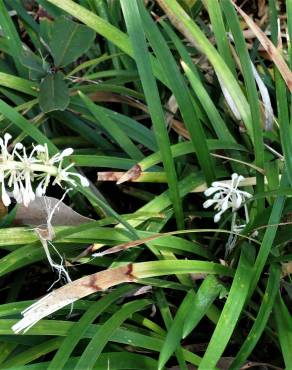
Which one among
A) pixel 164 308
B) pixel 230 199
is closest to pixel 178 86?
pixel 230 199

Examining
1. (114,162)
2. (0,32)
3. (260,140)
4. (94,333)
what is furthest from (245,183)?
(0,32)

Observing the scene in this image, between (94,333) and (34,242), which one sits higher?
(34,242)

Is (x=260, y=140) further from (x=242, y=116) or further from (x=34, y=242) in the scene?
(x=34, y=242)

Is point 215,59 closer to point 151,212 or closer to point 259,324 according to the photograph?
point 151,212

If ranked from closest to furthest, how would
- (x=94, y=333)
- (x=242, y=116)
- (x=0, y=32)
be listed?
(x=94, y=333) < (x=242, y=116) < (x=0, y=32)

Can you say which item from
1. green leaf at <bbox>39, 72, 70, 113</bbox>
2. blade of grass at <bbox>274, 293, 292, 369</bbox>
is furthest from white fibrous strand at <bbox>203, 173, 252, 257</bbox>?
green leaf at <bbox>39, 72, 70, 113</bbox>

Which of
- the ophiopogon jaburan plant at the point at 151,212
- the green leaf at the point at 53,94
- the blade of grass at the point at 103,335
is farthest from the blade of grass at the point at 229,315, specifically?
the green leaf at the point at 53,94

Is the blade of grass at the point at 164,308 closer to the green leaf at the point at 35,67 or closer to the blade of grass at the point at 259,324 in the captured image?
the blade of grass at the point at 259,324
